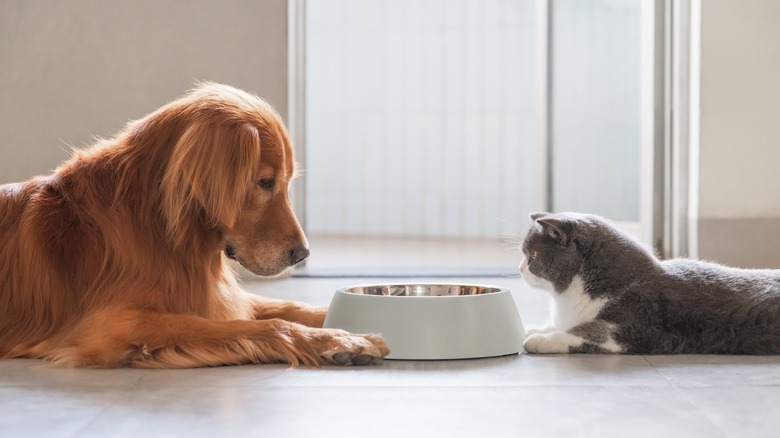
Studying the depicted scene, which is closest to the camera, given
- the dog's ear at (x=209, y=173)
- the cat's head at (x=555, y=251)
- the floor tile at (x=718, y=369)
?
the floor tile at (x=718, y=369)

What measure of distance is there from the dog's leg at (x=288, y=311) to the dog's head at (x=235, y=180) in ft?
0.83

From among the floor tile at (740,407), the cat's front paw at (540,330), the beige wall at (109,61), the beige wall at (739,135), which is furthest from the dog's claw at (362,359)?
the beige wall at (739,135)

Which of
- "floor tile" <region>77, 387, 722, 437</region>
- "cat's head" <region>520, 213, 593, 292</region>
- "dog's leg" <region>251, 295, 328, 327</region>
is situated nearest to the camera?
"floor tile" <region>77, 387, 722, 437</region>

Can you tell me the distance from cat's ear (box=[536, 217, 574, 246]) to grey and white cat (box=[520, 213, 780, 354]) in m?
0.01

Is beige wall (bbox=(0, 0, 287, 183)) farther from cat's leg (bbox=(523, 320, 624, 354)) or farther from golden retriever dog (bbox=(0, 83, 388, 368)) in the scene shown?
cat's leg (bbox=(523, 320, 624, 354))

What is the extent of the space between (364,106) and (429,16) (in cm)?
74

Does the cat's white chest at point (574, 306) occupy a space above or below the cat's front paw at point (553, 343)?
above

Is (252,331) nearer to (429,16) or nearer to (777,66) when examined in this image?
(777,66)

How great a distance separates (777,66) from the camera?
155 inches

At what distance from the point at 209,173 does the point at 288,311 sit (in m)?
0.52

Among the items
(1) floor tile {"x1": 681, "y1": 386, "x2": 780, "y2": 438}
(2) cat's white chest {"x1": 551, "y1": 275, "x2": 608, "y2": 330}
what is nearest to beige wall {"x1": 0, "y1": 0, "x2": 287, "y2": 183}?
(2) cat's white chest {"x1": 551, "y1": 275, "x2": 608, "y2": 330}

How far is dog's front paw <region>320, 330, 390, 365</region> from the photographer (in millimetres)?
1939

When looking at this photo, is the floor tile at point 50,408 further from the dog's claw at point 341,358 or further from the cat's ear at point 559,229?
the cat's ear at point 559,229

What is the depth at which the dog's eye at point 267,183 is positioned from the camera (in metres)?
2.13
